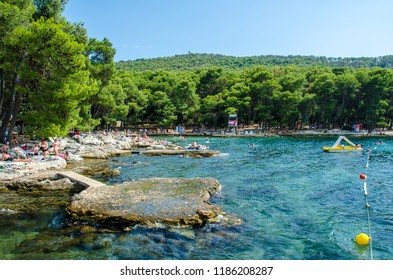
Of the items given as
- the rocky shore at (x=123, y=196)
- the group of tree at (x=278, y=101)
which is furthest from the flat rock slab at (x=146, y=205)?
the group of tree at (x=278, y=101)

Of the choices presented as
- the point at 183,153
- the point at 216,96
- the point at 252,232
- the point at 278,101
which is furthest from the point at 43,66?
the point at 216,96

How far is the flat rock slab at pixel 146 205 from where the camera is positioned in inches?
430

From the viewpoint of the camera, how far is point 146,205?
12.0 meters

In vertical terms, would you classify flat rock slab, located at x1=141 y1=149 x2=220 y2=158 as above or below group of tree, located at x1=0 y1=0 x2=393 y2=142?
below

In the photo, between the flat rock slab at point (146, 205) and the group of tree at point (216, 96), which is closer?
the flat rock slab at point (146, 205)

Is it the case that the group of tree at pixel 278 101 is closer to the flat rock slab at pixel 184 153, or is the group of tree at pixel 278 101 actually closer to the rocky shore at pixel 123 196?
the flat rock slab at pixel 184 153

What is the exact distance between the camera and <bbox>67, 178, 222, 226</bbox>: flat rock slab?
1091cm

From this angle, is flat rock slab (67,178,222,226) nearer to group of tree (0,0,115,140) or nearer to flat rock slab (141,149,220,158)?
group of tree (0,0,115,140)

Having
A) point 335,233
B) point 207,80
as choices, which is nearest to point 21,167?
point 335,233

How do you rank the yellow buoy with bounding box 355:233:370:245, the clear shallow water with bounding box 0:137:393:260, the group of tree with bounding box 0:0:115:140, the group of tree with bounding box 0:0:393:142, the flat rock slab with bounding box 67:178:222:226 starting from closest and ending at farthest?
the clear shallow water with bounding box 0:137:393:260 < the yellow buoy with bounding box 355:233:370:245 < the flat rock slab with bounding box 67:178:222:226 < the group of tree with bounding box 0:0:115:140 < the group of tree with bounding box 0:0:393:142

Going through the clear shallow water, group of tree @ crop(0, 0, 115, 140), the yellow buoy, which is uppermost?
group of tree @ crop(0, 0, 115, 140)

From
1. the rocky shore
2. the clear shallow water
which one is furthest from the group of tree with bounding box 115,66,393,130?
the clear shallow water

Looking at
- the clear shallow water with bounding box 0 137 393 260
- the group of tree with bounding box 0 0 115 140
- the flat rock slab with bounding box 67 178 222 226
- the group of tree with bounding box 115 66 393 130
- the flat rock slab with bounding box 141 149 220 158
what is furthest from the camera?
the group of tree with bounding box 115 66 393 130

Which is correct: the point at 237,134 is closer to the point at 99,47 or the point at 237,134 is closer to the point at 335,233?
the point at 99,47
